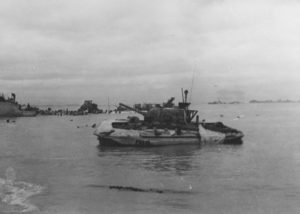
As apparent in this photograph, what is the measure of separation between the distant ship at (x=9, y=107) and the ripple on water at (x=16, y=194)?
4355 inches

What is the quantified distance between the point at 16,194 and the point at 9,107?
118487 millimetres

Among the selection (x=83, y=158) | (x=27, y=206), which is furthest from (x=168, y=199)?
(x=83, y=158)

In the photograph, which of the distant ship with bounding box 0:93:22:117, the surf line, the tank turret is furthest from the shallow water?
the distant ship with bounding box 0:93:22:117

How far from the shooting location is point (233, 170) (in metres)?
27.5

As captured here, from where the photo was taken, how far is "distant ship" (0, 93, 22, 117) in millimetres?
130475

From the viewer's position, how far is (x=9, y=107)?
133 m

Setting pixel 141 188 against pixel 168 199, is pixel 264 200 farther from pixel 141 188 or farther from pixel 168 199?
pixel 141 188

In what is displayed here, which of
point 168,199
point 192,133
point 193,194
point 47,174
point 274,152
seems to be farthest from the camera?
point 192,133

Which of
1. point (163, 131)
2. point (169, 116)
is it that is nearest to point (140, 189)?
point (163, 131)

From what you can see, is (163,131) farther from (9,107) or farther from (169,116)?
(9,107)

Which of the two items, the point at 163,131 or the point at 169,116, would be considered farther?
the point at 169,116

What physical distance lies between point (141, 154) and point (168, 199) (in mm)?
17139

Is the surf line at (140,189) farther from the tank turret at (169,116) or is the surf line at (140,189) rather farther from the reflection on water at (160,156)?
the tank turret at (169,116)

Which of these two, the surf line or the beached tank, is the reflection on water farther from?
the surf line
